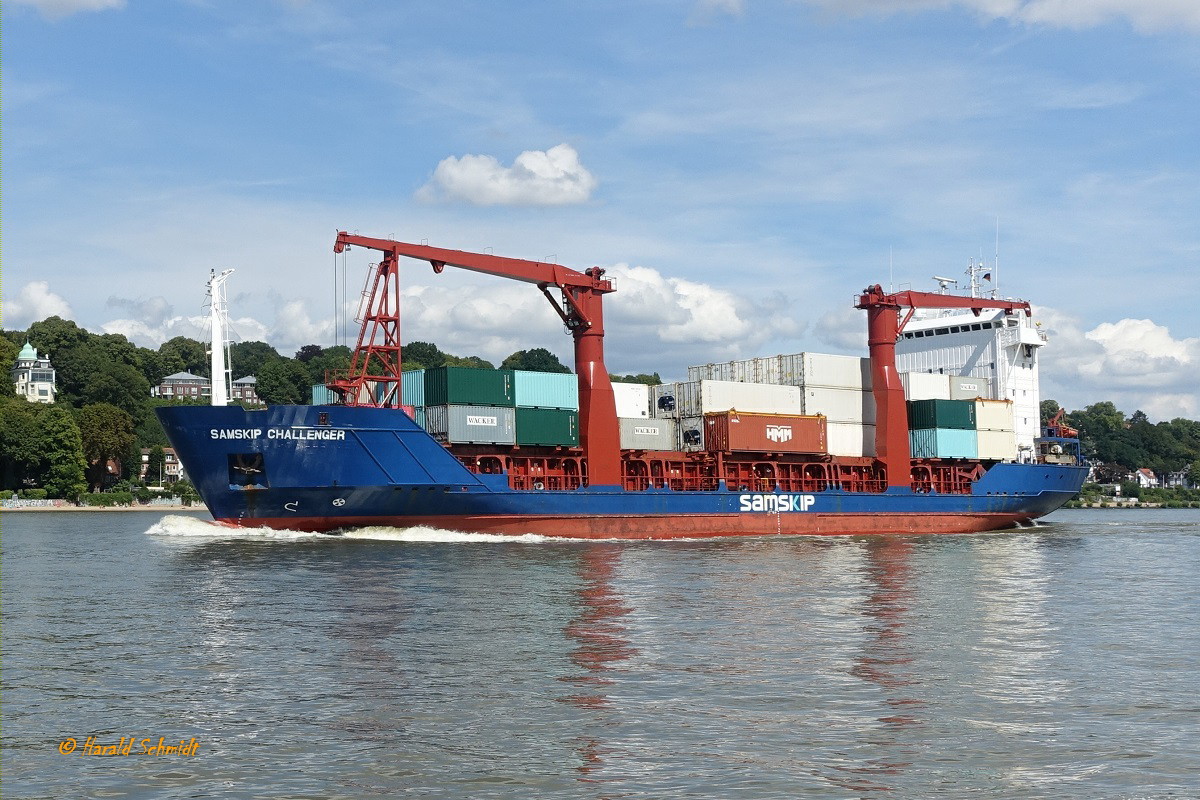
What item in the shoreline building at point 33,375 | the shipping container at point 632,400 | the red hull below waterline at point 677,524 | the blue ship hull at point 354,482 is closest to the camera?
the blue ship hull at point 354,482

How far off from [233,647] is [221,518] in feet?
79.8

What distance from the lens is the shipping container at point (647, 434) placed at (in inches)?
1866

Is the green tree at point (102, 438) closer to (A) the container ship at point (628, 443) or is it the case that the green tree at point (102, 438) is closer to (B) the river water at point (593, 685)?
(A) the container ship at point (628, 443)

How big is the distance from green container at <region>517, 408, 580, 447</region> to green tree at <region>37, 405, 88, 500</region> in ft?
235

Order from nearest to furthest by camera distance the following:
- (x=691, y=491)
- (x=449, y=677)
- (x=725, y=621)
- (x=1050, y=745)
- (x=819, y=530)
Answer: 1. (x=1050, y=745)
2. (x=449, y=677)
3. (x=725, y=621)
4. (x=691, y=491)
5. (x=819, y=530)

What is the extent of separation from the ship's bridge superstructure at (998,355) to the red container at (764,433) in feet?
52.5

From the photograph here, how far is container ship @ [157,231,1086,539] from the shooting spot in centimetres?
3956

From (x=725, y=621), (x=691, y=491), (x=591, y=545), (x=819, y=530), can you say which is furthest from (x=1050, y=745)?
(x=819, y=530)

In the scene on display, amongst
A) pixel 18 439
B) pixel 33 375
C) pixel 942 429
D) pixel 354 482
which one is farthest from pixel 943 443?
pixel 33 375

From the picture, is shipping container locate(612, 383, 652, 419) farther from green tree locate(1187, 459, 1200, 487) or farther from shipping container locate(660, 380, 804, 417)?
green tree locate(1187, 459, 1200, 487)

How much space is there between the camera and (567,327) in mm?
46031

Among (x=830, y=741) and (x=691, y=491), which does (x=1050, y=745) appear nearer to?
(x=830, y=741)

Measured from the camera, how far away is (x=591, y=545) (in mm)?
41875

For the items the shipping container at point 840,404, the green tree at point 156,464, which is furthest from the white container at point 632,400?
the green tree at point 156,464
